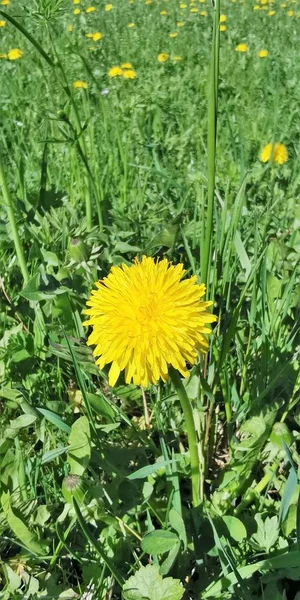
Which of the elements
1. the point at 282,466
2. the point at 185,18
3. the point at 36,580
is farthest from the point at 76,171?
the point at 185,18

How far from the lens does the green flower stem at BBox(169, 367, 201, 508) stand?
2.64ft

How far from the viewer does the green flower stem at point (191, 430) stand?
2.64 ft

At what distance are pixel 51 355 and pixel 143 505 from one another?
0.42 meters

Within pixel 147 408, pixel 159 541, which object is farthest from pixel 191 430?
pixel 147 408

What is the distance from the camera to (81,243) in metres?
1.17

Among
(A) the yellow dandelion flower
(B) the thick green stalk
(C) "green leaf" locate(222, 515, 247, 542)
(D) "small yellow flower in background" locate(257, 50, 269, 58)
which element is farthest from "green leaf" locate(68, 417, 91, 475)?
(D) "small yellow flower in background" locate(257, 50, 269, 58)

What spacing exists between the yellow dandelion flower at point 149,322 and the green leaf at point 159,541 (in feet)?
0.74

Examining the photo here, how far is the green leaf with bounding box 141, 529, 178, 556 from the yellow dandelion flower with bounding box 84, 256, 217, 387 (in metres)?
0.22

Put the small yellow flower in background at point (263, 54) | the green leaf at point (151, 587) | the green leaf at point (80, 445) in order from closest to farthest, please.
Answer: the green leaf at point (151, 587)
the green leaf at point (80, 445)
the small yellow flower in background at point (263, 54)

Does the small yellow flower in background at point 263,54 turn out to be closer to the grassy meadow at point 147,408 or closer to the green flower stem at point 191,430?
the grassy meadow at point 147,408

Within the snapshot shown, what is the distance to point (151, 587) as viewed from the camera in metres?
0.76

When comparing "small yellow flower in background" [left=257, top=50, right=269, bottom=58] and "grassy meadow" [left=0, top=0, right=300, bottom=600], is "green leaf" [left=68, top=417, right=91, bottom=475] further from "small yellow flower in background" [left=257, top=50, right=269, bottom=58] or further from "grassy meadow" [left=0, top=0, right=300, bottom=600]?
"small yellow flower in background" [left=257, top=50, right=269, bottom=58]

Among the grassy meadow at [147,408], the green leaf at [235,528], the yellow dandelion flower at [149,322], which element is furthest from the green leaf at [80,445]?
the green leaf at [235,528]

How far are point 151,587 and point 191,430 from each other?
0.71 ft
